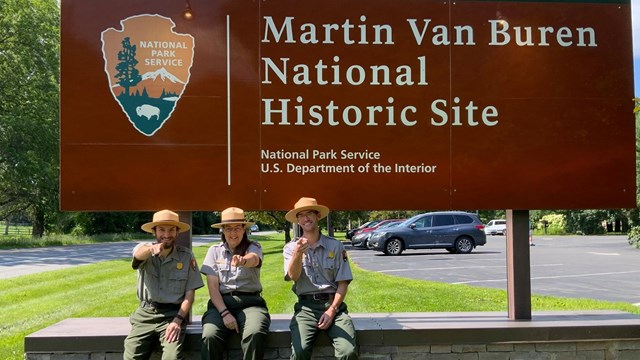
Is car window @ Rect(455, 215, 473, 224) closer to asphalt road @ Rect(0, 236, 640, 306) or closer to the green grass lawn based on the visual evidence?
asphalt road @ Rect(0, 236, 640, 306)

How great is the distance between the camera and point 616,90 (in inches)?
201

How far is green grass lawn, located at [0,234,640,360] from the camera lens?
8125 millimetres

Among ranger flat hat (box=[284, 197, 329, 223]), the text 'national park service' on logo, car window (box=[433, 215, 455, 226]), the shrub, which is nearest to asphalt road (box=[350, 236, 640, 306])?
car window (box=[433, 215, 455, 226])

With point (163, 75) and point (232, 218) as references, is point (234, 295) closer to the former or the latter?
point (232, 218)

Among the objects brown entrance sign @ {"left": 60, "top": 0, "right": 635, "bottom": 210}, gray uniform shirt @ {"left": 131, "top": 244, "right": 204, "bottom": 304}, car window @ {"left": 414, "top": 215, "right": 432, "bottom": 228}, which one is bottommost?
car window @ {"left": 414, "top": 215, "right": 432, "bottom": 228}

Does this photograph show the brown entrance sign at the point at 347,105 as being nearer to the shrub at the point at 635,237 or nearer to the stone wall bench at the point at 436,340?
the stone wall bench at the point at 436,340

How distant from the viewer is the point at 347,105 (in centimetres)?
495

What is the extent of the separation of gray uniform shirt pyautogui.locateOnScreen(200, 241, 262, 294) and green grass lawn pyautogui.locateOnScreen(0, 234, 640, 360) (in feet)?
9.53

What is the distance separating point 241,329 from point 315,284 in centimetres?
66

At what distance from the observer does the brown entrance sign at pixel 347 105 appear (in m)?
4.82

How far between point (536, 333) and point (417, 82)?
2.32 metres

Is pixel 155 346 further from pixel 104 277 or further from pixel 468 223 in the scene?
pixel 468 223

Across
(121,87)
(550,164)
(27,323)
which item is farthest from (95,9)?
(27,323)

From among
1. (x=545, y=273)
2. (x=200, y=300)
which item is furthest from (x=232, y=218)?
(x=545, y=273)
